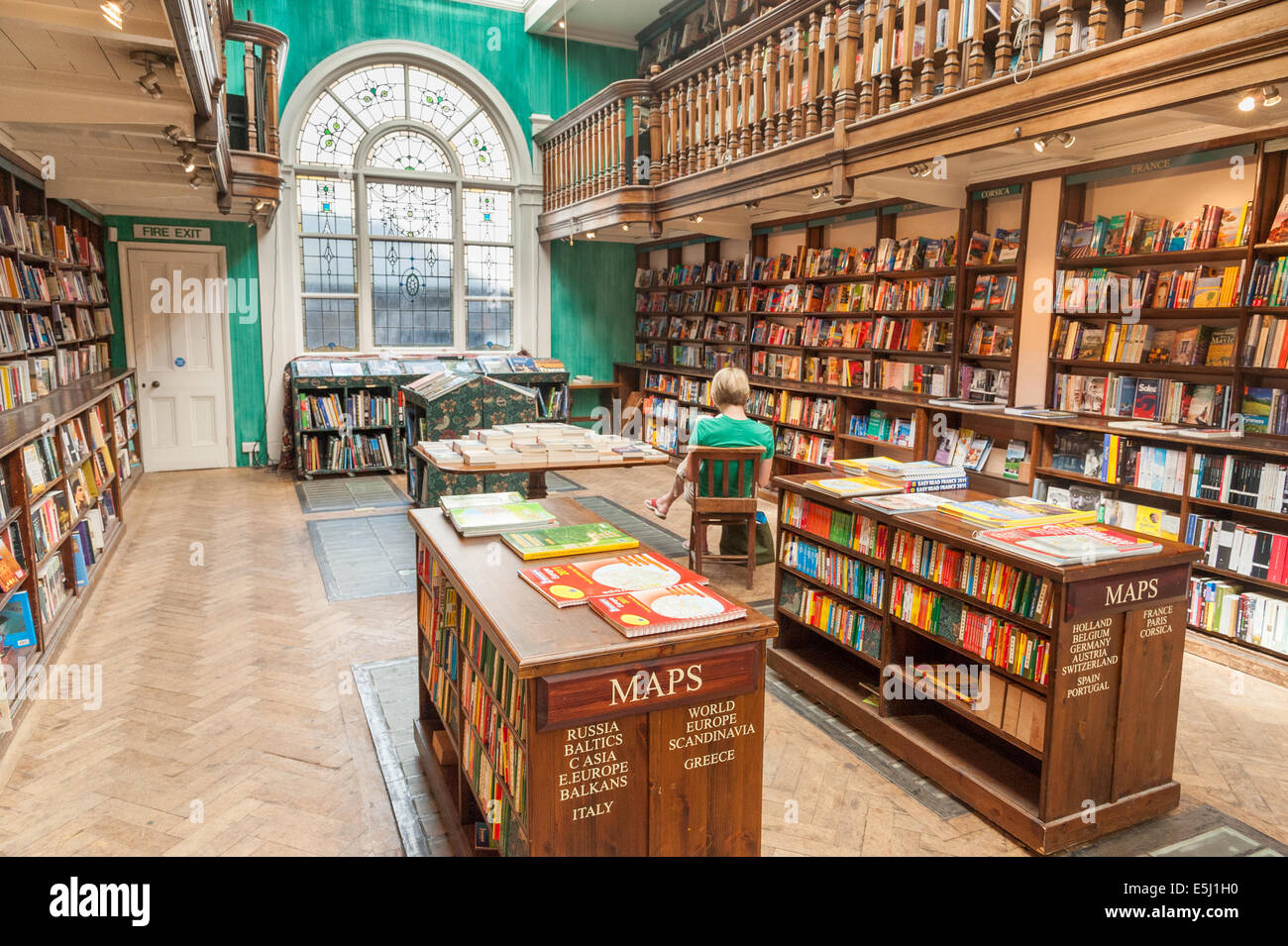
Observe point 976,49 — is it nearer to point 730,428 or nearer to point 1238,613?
Answer: point 730,428

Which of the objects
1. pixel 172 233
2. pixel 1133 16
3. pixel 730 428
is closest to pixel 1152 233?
pixel 1133 16

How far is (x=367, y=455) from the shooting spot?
9312mm

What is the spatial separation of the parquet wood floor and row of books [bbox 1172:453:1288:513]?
87cm

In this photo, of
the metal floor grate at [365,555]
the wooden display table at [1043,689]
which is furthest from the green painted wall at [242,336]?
the wooden display table at [1043,689]

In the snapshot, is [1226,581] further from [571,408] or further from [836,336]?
[571,408]

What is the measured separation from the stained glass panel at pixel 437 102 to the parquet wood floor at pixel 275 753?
276 inches

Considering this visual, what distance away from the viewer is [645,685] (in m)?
1.89

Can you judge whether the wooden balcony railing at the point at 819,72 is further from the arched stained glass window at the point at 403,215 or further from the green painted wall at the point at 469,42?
the arched stained glass window at the point at 403,215

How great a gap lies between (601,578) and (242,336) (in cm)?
860

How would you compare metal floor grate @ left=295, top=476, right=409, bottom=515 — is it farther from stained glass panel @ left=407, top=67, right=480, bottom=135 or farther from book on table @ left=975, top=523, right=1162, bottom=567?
book on table @ left=975, top=523, right=1162, bottom=567

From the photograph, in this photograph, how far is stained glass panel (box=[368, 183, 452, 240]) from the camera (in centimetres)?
1004

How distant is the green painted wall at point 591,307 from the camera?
11086mm

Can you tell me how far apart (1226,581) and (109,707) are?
561 centimetres
